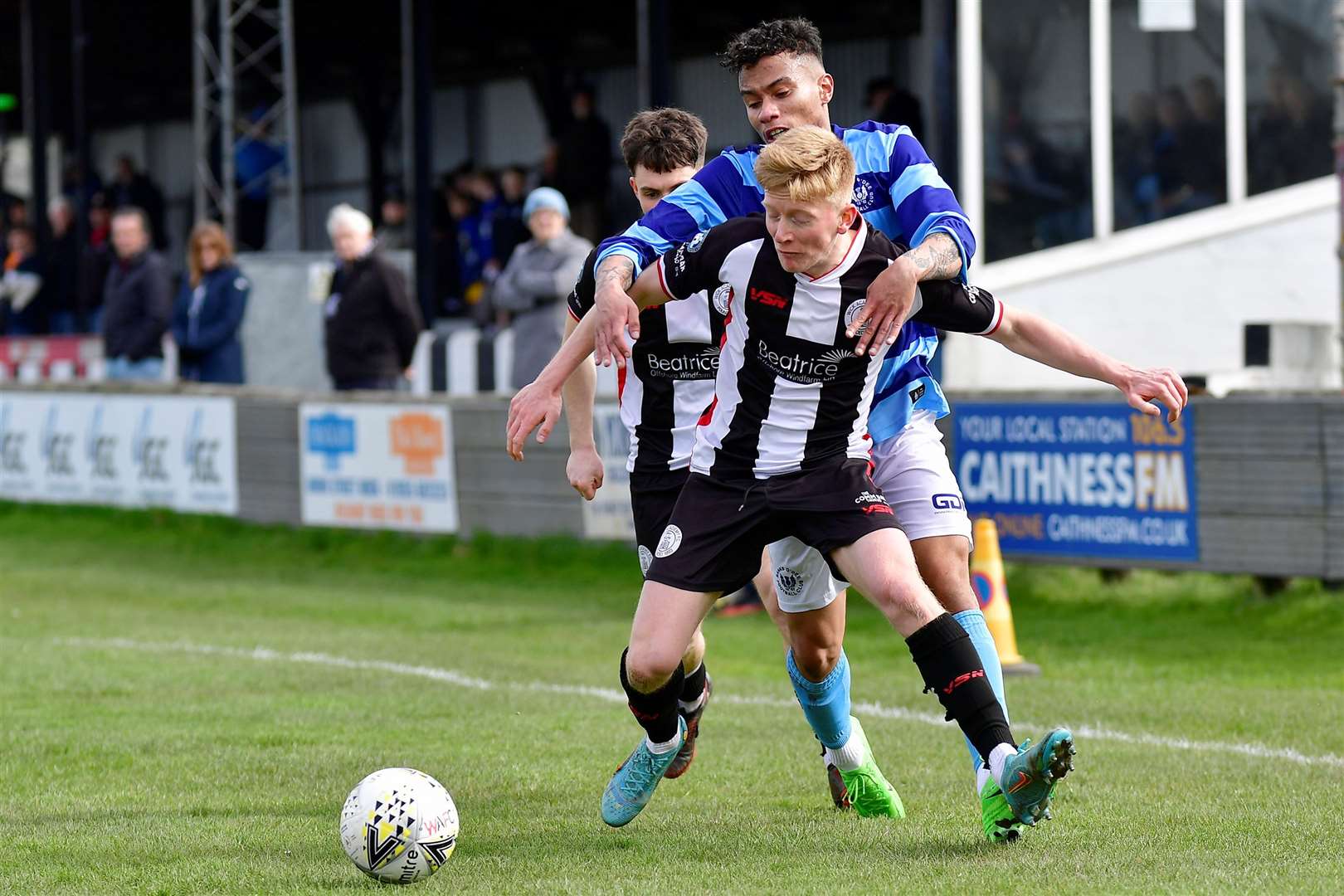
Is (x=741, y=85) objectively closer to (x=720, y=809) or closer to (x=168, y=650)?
(x=720, y=809)

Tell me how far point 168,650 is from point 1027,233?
393 inches

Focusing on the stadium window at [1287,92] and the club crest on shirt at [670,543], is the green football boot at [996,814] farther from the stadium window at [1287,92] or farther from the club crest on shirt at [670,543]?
the stadium window at [1287,92]

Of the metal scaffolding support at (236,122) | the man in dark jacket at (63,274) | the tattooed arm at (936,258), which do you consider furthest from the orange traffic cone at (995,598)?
the man in dark jacket at (63,274)

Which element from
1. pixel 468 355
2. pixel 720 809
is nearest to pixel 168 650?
pixel 720 809

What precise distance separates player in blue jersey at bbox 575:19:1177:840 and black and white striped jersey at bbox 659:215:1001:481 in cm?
19

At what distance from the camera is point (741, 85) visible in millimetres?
5844

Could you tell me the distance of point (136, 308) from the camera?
56.6 feet

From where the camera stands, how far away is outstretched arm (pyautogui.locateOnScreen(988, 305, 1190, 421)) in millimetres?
5328

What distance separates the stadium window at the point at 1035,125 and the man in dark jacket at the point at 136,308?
289 inches

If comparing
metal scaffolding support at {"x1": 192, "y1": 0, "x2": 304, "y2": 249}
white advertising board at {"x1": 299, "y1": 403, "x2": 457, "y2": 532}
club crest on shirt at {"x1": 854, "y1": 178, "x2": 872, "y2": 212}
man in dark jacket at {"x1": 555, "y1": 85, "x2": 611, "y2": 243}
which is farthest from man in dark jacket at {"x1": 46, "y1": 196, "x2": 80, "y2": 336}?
club crest on shirt at {"x1": 854, "y1": 178, "x2": 872, "y2": 212}

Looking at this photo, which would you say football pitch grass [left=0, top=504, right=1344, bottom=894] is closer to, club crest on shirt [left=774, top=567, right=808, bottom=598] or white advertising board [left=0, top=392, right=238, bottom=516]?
club crest on shirt [left=774, top=567, right=808, bottom=598]

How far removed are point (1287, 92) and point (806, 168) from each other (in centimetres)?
1406

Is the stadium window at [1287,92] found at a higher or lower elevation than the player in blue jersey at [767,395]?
higher

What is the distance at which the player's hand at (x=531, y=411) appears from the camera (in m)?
5.41
